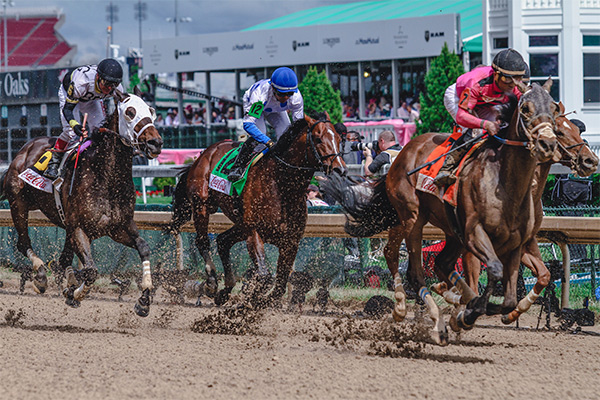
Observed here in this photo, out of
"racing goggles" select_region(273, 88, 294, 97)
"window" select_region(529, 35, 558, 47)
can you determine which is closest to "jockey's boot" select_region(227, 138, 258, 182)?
"racing goggles" select_region(273, 88, 294, 97)

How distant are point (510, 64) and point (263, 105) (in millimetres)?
2351

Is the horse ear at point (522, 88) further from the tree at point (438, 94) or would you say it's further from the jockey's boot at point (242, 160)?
the tree at point (438, 94)

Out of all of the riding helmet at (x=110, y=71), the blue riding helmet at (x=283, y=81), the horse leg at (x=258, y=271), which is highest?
the riding helmet at (x=110, y=71)

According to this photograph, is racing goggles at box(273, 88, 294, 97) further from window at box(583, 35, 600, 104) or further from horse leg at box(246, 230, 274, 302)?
window at box(583, 35, 600, 104)

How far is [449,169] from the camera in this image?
20.2 ft

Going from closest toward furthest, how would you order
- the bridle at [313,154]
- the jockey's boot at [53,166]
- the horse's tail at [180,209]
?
the bridle at [313,154] < the jockey's boot at [53,166] < the horse's tail at [180,209]

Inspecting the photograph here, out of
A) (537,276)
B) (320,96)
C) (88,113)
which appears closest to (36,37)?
(320,96)

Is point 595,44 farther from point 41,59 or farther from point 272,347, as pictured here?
point 41,59

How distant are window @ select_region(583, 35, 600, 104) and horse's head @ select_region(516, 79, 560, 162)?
48.4ft

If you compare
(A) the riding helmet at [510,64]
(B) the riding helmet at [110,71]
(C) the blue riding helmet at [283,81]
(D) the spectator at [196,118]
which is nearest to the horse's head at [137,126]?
(B) the riding helmet at [110,71]

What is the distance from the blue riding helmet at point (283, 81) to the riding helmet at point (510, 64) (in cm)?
190

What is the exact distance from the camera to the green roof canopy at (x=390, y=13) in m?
28.8

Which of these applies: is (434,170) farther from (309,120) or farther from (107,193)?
(107,193)

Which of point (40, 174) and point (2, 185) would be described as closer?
point (40, 174)
